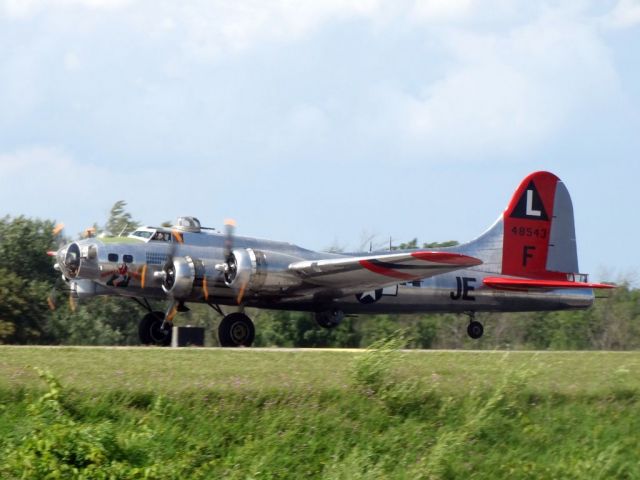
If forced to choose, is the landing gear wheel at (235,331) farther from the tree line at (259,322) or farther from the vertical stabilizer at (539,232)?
the vertical stabilizer at (539,232)

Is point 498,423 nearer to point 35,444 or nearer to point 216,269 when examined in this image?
point 35,444

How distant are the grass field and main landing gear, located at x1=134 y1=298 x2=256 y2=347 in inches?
291

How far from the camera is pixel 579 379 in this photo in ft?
57.6

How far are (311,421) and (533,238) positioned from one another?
17.0 m

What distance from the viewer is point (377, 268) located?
25.4m

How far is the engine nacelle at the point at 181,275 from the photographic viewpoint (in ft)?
80.4

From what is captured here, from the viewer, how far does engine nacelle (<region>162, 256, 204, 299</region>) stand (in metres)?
24.5

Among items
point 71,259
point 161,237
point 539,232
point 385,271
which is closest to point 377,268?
point 385,271

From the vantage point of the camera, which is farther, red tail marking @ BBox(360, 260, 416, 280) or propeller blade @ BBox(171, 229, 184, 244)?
propeller blade @ BBox(171, 229, 184, 244)

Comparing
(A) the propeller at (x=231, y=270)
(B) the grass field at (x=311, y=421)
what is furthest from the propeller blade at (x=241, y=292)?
(B) the grass field at (x=311, y=421)

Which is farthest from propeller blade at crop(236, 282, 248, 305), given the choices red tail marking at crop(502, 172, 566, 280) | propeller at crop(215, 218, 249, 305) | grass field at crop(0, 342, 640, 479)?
red tail marking at crop(502, 172, 566, 280)

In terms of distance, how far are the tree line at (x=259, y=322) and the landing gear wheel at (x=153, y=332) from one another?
2.76 m

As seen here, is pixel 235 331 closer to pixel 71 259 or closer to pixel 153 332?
pixel 153 332

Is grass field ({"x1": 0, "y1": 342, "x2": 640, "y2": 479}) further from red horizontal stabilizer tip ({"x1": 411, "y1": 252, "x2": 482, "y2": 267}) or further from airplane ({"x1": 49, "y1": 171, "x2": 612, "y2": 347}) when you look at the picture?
airplane ({"x1": 49, "y1": 171, "x2": 612, "y2": 347})
